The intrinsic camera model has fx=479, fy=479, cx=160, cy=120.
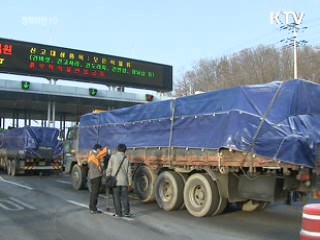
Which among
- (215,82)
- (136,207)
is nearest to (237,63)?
(215,82)

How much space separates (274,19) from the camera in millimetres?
50688

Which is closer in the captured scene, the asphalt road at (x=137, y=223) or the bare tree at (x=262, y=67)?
the asphalt road at (x=137, y=223)

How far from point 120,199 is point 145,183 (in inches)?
99.3

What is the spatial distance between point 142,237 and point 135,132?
6382 mm

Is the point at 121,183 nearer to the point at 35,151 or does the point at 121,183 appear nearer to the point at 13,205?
the point at 13,205

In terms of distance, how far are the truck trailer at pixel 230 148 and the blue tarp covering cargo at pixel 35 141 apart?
13.2 m

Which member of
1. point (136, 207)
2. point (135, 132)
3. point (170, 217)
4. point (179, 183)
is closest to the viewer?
point (170, 217)

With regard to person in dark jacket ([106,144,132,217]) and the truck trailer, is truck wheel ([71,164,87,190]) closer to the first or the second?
the truck trailer

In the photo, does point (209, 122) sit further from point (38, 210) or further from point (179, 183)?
point (38, 210)

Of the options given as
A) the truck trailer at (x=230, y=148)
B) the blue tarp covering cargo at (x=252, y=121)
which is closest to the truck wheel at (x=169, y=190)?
the truck trailer at (x=230, y=148)

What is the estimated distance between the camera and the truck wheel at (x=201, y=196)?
11.6m

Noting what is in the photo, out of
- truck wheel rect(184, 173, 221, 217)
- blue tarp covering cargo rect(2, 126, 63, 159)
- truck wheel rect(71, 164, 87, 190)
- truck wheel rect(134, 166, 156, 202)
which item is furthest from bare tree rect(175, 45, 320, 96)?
truck wheel rect(184, 173, 221, 217)

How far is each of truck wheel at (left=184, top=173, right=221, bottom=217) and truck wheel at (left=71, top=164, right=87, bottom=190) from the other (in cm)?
686

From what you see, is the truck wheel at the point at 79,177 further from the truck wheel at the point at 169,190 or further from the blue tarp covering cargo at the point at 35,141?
the blue tarp covering cargo at the point at 35,141
